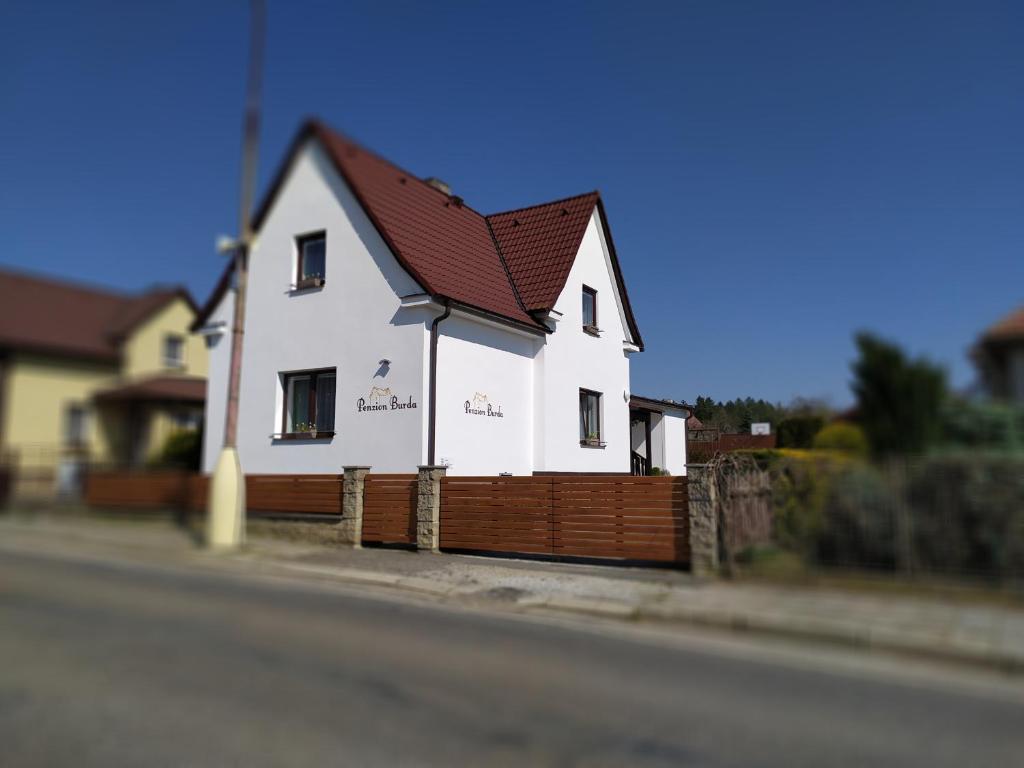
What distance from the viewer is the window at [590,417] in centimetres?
2005

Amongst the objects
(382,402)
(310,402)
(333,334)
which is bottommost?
(382,402)

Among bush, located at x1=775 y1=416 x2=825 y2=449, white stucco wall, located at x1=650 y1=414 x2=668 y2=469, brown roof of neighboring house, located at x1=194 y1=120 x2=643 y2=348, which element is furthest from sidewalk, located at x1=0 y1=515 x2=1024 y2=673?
white stucco wall, located at x1=650 y1=414 x2=668 y2=469

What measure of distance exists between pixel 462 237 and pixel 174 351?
15839mm

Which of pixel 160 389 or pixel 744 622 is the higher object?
pixel 160 389

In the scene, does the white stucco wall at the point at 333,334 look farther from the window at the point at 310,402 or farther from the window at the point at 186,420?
the window at the point at 186,420

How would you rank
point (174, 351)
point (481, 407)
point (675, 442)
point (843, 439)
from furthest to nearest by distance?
point (675, 442)
point (481, 407)
point (843, 439)
point (174, 351)

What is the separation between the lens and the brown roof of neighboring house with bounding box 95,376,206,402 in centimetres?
298

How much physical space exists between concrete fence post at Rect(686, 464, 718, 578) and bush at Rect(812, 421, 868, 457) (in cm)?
196

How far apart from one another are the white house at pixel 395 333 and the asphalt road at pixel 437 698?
7.56 m

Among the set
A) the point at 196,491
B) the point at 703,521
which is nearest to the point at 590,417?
the point at 703,521

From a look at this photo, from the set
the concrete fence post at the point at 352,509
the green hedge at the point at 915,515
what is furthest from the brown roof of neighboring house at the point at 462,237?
the green hedge at the point at 915,515

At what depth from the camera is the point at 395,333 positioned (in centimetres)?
1480

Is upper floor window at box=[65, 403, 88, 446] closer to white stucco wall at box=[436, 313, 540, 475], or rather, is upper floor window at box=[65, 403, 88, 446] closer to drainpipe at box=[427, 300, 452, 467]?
drainpipe at box=[427, 300, 452, 467]

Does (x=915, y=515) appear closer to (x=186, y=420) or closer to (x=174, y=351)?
(x=186, y=420)
